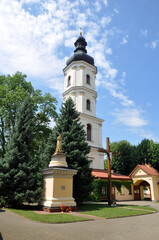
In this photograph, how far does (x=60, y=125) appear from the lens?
18453 millimetres

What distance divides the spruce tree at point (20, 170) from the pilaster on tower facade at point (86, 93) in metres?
13.1

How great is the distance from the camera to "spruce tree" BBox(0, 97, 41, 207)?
44.5 ft

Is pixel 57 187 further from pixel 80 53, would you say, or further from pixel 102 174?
pixel 80 53

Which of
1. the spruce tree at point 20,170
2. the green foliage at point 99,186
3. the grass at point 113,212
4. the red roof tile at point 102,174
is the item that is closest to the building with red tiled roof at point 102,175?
the red roof tile at point 102,174

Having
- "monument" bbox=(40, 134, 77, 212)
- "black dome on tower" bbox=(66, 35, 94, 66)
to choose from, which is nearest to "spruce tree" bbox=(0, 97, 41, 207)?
"monument" bbox=(40, 134, 77, 212)

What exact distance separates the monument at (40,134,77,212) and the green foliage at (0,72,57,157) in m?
9.39

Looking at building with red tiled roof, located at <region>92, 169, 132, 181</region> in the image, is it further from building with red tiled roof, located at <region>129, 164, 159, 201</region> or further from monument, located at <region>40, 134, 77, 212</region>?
monument, located at <region>40, 134, 77, 212</region>

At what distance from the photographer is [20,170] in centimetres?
1402

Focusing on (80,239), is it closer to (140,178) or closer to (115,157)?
(140,178)

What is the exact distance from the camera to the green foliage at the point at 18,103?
70.9 ft

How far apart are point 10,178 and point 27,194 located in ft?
6.16

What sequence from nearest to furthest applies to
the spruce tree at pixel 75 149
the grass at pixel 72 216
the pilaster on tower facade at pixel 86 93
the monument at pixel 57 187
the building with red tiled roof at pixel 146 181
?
the grass at pixel 72 216 → the monument at pixel 57 187 → the spruce tree at pixel 75 149 → the building with red tiled roof at pixel 146 181 → the pilaster on tower facade at pixel 86 93

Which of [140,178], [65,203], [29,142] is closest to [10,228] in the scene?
[65,203]

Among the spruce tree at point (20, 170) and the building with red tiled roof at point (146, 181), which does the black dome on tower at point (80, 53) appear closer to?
the spruce tree at point (20, 170)
